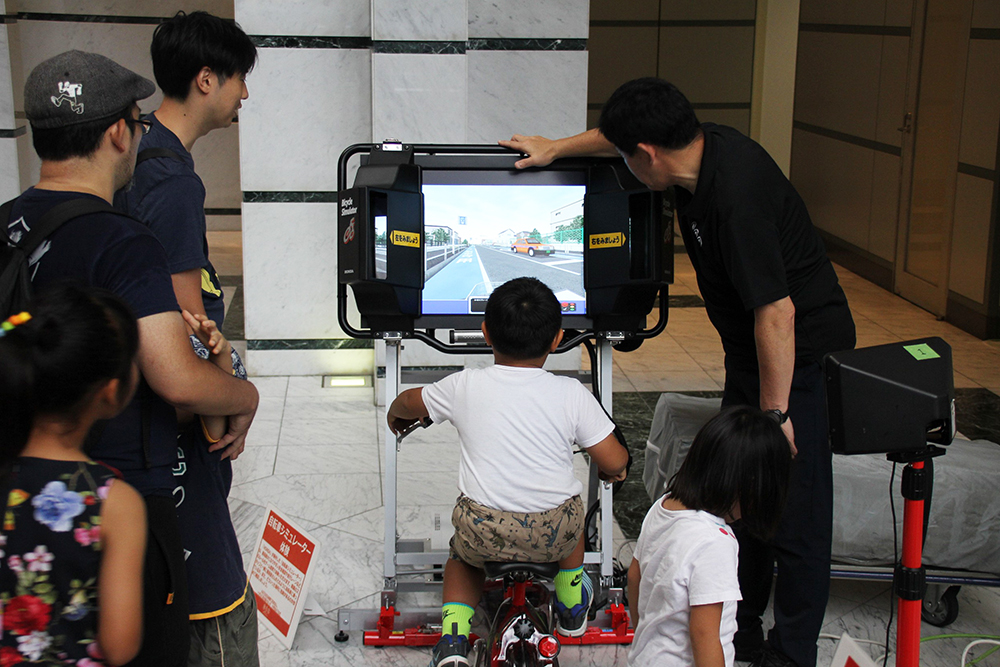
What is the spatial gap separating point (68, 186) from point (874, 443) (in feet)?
4.77

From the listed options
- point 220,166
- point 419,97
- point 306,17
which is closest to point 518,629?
point 419,97

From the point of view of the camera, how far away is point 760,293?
89.8 inches

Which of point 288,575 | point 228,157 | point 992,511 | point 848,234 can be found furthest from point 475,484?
point 228,157

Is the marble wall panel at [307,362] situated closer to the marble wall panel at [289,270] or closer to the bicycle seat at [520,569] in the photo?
the marble wall panel at [289,270]

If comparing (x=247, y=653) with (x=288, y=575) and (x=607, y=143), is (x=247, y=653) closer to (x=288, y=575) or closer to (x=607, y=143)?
(x=288, y=575)

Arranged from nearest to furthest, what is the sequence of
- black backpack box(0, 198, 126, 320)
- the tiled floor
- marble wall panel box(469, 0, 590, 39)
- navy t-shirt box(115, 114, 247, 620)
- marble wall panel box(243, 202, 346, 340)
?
black backpack box(0, 198, 126, 320) < navy t-shirt box(115, 114, 247, 620) < the tiled floor < marble wall panel box(469, 0, 590, 39) < marble wall panel box(243, 202, 346, 340)

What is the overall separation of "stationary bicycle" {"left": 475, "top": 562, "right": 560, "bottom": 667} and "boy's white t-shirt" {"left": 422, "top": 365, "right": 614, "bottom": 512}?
138mm

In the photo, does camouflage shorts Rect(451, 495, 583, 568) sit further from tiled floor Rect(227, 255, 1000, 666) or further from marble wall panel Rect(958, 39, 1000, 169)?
marble wall panel Rect(958, 39, 1000, 169)

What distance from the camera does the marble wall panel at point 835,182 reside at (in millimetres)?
7848

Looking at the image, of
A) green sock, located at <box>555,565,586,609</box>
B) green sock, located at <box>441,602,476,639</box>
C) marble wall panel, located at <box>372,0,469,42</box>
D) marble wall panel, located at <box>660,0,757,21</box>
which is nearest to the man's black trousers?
green sock, located at <box>555,565,586,609</box>

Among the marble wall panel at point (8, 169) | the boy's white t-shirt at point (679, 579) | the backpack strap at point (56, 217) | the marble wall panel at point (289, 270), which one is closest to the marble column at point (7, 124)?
the marble wall panel at point (8, 169)

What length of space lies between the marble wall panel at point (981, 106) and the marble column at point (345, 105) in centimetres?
274

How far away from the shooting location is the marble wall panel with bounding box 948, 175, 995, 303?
607cm

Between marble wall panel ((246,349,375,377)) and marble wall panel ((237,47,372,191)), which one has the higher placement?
marble wall panel ((237,47,372,191))
